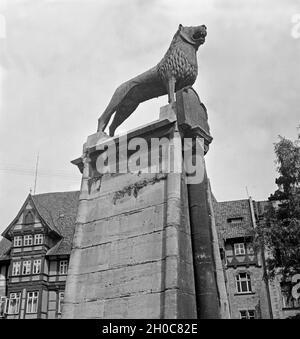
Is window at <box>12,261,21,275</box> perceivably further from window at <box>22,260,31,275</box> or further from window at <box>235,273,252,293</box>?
window at <box>235,273,252,293</box>

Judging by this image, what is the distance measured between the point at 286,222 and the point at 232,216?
1971 cm

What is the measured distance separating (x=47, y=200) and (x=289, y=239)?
97.0ft

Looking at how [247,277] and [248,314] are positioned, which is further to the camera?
[247,277]

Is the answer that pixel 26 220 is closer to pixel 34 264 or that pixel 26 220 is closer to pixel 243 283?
pixel 34 264

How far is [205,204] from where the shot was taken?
9.28 meters

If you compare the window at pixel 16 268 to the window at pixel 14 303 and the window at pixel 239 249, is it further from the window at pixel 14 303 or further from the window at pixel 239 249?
the window at pixel 239 249

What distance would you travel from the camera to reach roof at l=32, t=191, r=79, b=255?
36.8 metres

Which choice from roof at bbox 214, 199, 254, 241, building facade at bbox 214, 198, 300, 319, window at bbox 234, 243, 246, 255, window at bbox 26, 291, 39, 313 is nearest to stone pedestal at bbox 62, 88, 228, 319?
building facade at bbox 214, 198, 300, 319

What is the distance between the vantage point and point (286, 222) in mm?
20047

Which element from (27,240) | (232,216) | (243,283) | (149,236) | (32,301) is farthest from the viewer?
(232,216)

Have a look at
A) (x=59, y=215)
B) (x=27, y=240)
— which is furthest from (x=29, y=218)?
(x=59, y=215)

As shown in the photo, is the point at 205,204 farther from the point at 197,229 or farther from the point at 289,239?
the point at 289,239

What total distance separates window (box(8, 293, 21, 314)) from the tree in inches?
897
